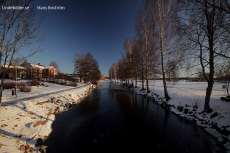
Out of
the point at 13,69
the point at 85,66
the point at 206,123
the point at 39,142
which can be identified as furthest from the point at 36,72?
the point at 206,123

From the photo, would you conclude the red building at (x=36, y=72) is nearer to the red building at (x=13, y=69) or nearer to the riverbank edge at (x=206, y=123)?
the red building at (x=13, y=69)

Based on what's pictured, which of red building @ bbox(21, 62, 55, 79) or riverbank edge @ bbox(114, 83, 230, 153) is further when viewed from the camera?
red building @ bbox(21, 62, 55, 79)

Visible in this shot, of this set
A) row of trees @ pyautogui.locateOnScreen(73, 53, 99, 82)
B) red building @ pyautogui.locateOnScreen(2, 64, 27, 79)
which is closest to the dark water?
red building @ pyautogui.locateOnScreen(2, 64, 27, 79)

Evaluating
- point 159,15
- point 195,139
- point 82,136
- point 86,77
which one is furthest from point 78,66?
point 195,139

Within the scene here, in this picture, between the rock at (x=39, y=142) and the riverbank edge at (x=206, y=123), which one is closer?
the rock at (x=39, y=142)

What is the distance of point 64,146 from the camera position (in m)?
4.15

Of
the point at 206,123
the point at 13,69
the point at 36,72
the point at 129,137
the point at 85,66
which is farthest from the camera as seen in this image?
the point at 36,72

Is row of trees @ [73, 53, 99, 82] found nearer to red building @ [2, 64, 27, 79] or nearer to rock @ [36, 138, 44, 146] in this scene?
red building @ [2, 64, 27, 79]

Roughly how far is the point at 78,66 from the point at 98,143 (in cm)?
3208

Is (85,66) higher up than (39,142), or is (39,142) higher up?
(85,66)

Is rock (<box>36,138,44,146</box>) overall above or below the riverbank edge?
below

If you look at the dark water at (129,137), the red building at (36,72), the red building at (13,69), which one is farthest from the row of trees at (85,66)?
the dark water at (129,137)

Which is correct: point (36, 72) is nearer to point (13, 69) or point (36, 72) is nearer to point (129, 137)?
point (13, 69)

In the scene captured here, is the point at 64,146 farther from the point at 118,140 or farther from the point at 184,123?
the point at 184,123
